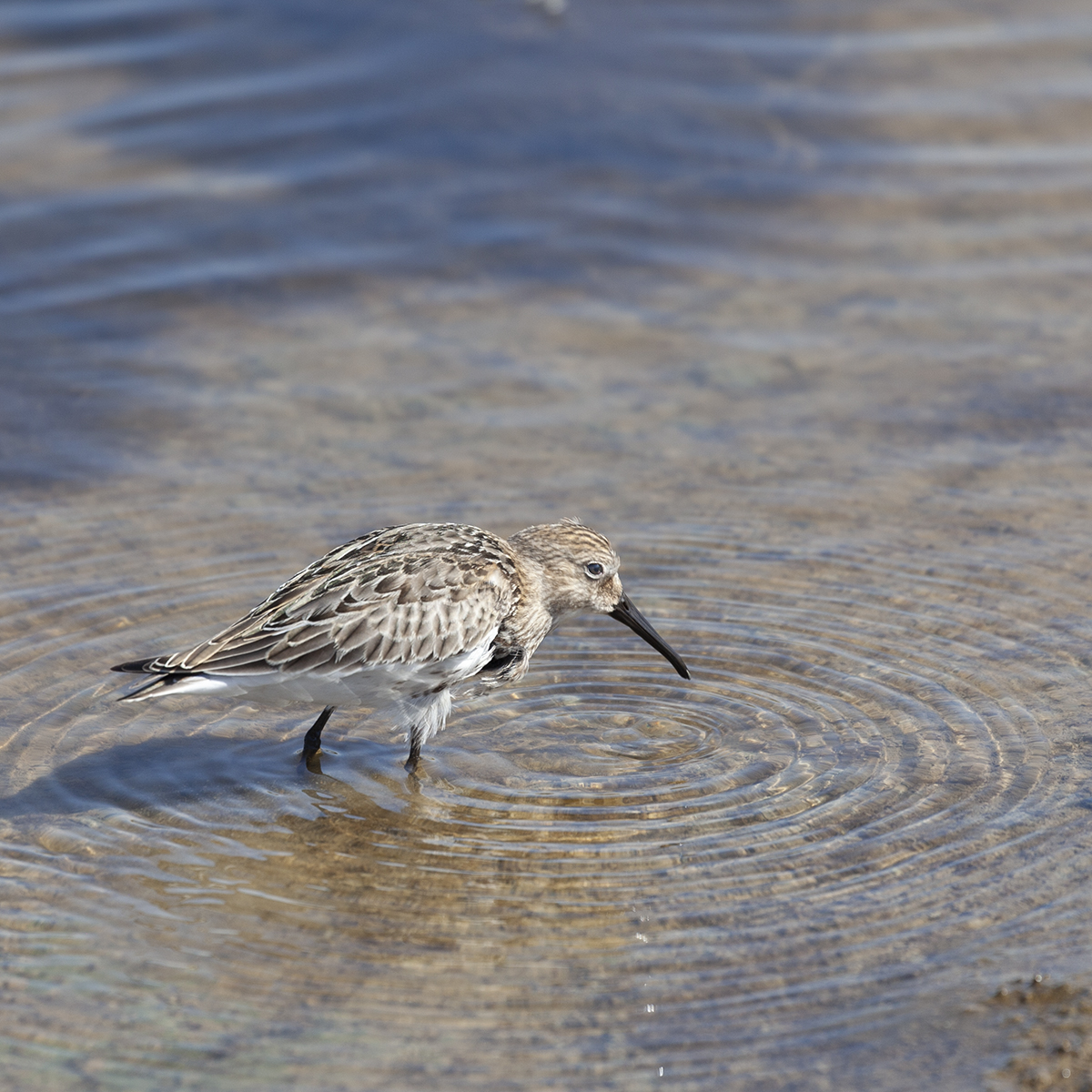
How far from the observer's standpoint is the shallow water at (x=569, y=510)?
7.06 m

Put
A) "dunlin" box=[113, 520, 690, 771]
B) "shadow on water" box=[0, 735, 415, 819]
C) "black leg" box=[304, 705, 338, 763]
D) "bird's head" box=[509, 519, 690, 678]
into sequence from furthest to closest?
"bird's head" box=[509, 519, 690, 678]
"black leg" box=[304, 705, 338, 763]
"dunlin" box=[113, 520, 690, 771]
"shadow on water" box=[0, 735, 415, 819]

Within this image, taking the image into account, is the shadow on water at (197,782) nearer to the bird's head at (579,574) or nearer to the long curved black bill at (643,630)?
the bird's head at (579,574)

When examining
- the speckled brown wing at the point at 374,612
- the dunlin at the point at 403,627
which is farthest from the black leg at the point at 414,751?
the speckled brown wing at the point at 374,612

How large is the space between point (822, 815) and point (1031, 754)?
1370 millimetres

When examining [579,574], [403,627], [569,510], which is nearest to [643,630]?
[579,574]

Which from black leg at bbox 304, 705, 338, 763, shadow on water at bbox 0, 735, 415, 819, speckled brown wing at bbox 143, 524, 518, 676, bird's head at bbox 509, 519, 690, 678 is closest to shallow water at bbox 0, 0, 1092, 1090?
shadow on water at bbox 0, 735, 415, 819

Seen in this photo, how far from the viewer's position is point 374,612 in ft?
29.7

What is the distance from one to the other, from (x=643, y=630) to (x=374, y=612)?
1792 mm

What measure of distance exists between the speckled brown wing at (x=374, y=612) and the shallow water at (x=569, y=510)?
29.8 inches

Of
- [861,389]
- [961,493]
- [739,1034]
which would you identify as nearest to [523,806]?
[739,1034]

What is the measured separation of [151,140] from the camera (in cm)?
1927

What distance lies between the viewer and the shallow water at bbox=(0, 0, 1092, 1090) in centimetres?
706

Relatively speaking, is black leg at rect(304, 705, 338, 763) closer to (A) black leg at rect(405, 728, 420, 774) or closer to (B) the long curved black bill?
(A) black leg at rect(405, 728, 420, 774)

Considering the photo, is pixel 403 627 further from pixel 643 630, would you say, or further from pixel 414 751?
pixel 643 630
